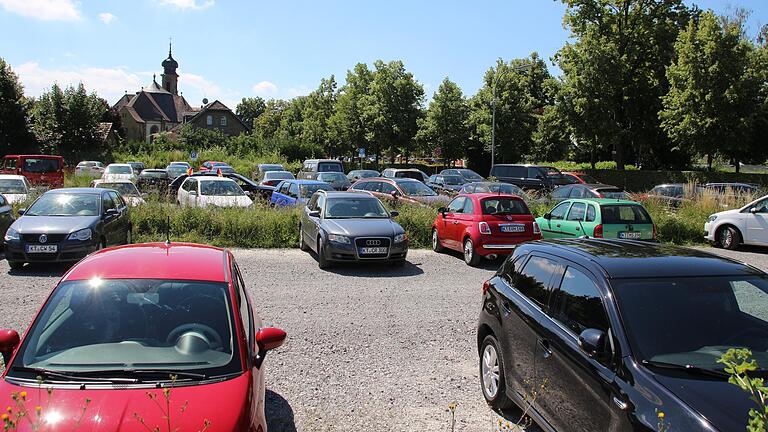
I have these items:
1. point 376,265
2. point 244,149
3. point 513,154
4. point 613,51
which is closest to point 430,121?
point 513,154

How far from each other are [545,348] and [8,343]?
3.49 metres

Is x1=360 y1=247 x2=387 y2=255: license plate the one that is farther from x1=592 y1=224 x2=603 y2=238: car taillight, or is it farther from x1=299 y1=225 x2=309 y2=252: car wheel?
x1=592 y1=224 x2=603 y2=238: car taillight

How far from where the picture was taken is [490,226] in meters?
12.7

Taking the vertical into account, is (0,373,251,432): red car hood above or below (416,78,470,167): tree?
below

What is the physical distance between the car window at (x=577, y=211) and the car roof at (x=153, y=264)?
34.0ft

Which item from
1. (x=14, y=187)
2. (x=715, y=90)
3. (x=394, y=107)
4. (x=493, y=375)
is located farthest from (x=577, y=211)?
(x=394, y=107)

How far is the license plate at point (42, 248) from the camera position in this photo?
35.8ft

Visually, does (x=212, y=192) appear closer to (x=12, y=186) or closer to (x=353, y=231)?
(x=12, y=186)

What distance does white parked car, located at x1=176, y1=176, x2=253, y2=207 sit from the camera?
18406 millimetres

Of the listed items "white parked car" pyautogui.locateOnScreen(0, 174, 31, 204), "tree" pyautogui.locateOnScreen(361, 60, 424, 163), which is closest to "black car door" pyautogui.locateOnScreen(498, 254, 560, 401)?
"white parked car" pyautogui.locateOnScreen(0, 174, 31, 204)

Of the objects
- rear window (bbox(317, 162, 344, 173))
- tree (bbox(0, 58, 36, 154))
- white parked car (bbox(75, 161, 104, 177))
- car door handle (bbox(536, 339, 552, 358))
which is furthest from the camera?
tree (bbox(0, 58, 36, 154))

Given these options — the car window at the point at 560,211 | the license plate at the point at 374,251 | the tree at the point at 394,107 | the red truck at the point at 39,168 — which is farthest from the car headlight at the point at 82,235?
the tree at the point at 394,107

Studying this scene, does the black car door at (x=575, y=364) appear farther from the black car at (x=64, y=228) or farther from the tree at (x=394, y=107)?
the tree at (x=394, y=107)

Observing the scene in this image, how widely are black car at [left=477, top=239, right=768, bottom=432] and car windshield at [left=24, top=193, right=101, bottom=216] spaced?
1006cm
